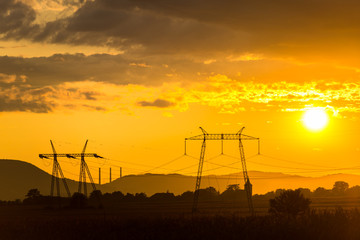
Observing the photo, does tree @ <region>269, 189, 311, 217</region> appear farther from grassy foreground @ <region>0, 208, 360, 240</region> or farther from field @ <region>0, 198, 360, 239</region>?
grassy foreground @ <region>0, 208, 360, 240</region>

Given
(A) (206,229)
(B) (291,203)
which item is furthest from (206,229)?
(B) (291,203)

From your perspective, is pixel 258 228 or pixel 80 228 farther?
pixel 80 228

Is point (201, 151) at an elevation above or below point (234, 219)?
above

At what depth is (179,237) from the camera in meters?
65.8

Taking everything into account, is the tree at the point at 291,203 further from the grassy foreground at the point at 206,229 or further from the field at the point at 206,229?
the grassy foreground at the point at 206,229

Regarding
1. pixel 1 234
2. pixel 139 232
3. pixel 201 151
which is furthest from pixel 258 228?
pixel 201 151

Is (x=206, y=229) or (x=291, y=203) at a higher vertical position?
(x=291, y=203)

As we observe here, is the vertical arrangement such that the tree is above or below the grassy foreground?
above

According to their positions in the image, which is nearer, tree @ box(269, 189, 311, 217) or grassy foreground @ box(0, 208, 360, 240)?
A: grassy foreground @ box(0, 208, 360, 240)

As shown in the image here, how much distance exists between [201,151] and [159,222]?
94.9m

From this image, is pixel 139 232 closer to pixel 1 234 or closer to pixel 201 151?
pixel 1 234

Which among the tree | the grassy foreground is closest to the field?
the grassy foreground

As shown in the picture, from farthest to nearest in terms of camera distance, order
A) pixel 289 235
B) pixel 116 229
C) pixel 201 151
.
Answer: pixel 201 151, pixel 116 229, pixel 289 235

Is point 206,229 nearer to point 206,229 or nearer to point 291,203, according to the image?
point 206,229
